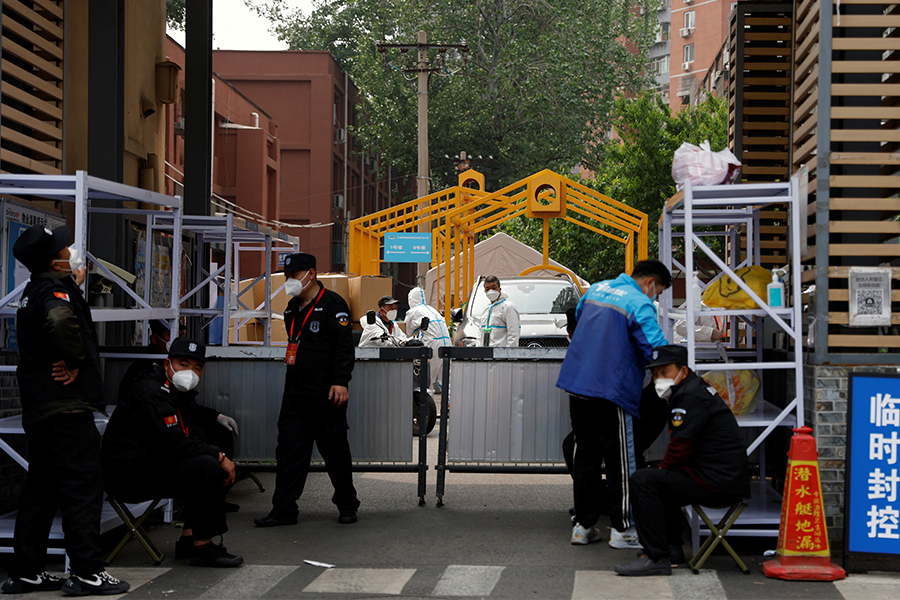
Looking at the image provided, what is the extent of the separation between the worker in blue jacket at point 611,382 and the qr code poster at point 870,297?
3.98 ft

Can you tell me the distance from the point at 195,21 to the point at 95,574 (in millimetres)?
7441

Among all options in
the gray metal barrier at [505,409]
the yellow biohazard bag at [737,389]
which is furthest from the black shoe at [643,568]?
the gray metal barrier at [505,409]

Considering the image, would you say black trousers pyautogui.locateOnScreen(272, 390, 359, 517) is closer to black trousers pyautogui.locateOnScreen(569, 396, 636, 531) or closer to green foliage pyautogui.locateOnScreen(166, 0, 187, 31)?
black trousers pyautogui.locateOnScreen(569, 396, 636, 531)

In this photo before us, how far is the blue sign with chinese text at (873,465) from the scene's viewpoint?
5.82 meters

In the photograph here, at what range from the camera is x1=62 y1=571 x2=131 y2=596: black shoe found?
5.52 m

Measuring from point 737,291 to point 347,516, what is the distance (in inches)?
135

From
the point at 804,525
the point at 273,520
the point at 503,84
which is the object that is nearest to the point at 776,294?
the point at 804,525

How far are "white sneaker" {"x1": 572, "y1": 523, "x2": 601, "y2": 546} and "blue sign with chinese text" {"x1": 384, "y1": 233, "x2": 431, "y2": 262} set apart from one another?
15734mm

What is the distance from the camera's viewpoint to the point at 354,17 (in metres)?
54.3

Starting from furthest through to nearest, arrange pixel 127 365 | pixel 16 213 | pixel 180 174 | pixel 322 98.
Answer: pixel 322 98 < pixel 180 174 < pixel 127 365 < pixel 16 213

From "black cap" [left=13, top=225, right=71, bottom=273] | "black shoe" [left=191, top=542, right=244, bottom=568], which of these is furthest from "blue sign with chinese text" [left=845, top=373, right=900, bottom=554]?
"black cap" [left=13, top=225, right=71, bottom=273]

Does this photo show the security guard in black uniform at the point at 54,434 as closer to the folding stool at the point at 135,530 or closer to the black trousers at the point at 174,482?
the black trousers at the point at 174,482

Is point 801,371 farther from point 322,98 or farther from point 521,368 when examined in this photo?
point 322,98

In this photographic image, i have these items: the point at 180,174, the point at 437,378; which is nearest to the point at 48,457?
the point at 437,378
